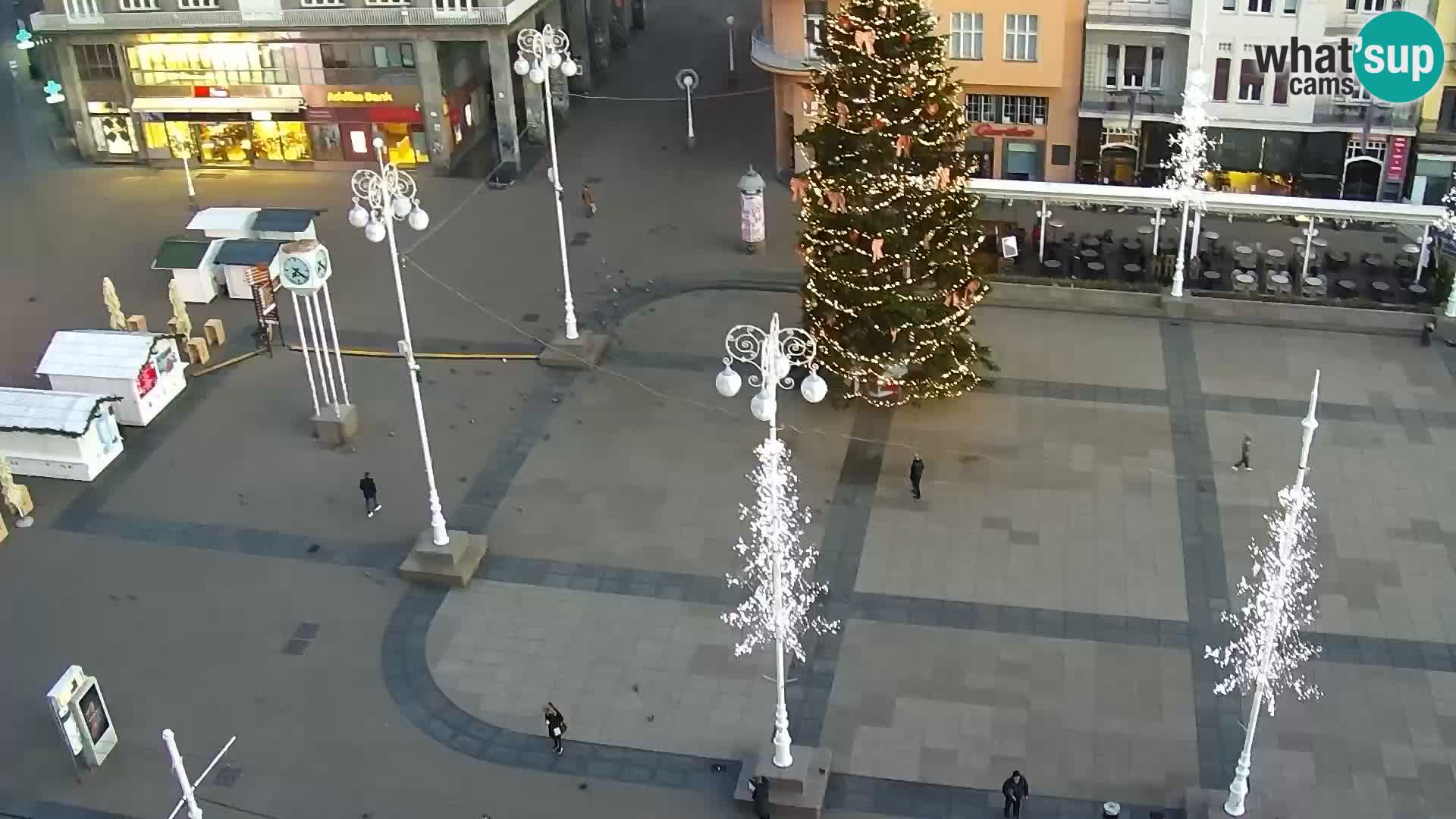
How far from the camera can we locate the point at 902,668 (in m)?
30.5

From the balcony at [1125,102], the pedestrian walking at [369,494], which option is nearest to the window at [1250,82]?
the balcony at [1125,102]

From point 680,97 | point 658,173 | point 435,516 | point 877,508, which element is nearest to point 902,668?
point 877,508

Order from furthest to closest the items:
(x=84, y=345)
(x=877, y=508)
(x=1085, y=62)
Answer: (x=1085, y=62) → (x=84, y=345) → (x=877, y=508)

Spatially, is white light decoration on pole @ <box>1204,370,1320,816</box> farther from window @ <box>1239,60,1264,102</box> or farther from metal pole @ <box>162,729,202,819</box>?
window @ <box>1239,60,1264,102</box>

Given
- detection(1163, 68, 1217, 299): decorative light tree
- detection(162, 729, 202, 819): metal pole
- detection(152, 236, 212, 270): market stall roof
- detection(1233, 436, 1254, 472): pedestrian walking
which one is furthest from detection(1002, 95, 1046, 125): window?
detection(162, 729, 202, 819): metal pole

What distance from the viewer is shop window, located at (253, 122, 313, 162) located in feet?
186

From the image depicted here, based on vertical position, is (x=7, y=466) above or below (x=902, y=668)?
above

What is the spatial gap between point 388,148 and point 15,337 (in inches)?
642

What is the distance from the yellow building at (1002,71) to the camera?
162ft

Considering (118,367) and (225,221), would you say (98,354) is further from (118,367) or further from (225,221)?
(225,221)

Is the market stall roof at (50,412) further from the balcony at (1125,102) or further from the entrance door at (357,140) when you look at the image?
the balcony at (1125,102)

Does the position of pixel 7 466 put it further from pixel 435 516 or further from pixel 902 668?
pixel 902 668

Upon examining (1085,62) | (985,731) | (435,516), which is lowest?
(985,731)

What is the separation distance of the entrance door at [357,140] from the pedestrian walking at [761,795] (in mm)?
36629
